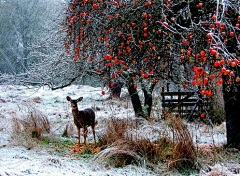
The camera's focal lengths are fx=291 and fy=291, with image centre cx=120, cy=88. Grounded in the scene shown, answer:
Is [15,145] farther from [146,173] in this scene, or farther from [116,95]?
[116,95]

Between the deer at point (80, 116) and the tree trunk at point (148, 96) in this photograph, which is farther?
the tree trunk at point (148, 96)

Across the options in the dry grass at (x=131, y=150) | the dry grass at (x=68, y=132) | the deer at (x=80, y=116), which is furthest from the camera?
the dry grass at (x=68, y=132)

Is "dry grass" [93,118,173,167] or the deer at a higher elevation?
the deer

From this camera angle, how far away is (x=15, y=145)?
4.94 meters

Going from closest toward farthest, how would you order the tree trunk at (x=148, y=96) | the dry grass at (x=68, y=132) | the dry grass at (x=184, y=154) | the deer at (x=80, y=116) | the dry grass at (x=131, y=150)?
the dry grass at (x=184, y=154), the dry grass at (x=131, y=150), the deer at (x=80, y=116), the dry grass at (x=68, y=132), the tree trunk at (x=148, y=96)

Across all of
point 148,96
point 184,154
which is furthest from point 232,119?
point 148,96

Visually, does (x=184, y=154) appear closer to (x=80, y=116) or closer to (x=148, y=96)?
(x=80, y=116)

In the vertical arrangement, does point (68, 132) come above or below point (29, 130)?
below

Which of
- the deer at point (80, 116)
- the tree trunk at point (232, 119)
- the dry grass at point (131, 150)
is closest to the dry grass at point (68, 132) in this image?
the deer at point (80, 116)

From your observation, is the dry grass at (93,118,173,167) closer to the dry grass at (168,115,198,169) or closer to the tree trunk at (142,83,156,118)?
the dry grass at (168,115,198,169)

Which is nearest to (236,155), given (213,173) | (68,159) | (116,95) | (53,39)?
(213,173)

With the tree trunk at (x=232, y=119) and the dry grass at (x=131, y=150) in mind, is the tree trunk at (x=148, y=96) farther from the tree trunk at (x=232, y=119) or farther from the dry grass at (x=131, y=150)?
the dry grass at (x=131, y=150)

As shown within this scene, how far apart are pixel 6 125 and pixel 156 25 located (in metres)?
4.29

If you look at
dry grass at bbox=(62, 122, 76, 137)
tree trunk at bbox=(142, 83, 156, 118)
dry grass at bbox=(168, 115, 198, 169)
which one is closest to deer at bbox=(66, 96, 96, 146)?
dry grass at bbox=(62, 122, 76, 137)
